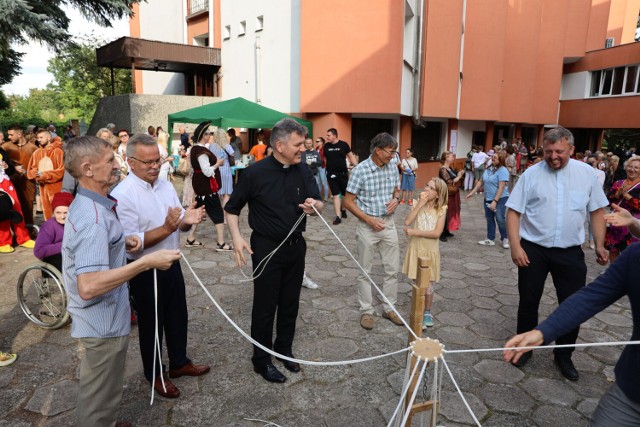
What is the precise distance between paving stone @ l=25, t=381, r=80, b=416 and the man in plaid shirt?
2571mm

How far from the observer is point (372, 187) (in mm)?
4285

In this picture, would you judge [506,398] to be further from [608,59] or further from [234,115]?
[608,59]

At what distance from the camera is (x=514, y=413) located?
305 centimetres

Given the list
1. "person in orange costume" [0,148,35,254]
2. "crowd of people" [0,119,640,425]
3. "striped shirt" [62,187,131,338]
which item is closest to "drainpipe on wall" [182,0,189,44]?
"person in orange costume" [0,148,35,254]

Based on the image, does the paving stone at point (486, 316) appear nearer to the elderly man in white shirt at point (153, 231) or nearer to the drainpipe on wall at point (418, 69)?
the elderly man in white shirt at point (153, 231)

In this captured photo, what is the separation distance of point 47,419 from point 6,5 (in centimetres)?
848

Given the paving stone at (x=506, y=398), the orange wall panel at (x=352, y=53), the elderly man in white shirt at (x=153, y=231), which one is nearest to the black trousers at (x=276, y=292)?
the elderly man in white shirt at (x=153, y=231)

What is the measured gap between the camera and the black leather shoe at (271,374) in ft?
11.0

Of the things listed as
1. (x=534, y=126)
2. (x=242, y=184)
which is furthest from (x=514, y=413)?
(x=534, y=126)

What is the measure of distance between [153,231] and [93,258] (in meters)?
0.75

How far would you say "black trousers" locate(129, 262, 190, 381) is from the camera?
116 inches

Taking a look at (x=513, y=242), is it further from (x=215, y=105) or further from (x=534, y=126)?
(x=534, y=126)

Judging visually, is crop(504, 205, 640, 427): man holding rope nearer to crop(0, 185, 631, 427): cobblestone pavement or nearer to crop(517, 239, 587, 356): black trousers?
crop(0, 185, 631, 427): cobblestone pavement

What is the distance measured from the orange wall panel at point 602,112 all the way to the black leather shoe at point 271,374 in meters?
25.6
